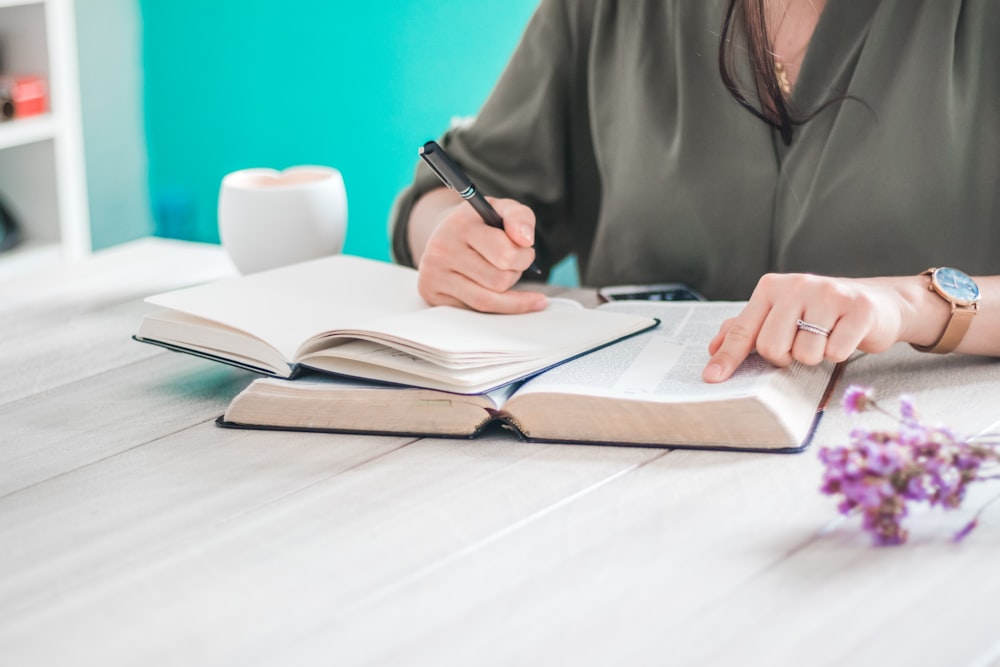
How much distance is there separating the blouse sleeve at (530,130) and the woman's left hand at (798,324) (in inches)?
23.8

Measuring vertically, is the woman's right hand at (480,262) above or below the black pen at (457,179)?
below

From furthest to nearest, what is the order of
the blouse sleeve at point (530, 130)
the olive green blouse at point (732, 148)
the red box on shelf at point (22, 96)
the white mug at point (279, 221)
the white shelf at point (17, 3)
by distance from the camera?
the red box on shelf at point (22, 96), the white shelf at point (17, 3), the blouse sleeve at point (530, 130), the white mug at point (279, 221), the olive green blouse at point (732, 148)

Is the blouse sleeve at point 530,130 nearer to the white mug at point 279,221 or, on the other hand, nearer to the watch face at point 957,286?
the white mug at point 279,221

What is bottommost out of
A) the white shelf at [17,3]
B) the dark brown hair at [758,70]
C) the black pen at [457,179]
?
the black pen at [457,179]

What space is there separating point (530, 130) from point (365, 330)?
619 mm

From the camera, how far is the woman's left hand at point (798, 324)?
0.92 meters

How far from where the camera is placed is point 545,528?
75 centimetres

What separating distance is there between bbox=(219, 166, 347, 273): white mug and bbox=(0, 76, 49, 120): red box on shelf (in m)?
1.45

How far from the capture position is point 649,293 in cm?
130

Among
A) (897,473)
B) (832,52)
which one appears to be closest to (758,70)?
(832,52)

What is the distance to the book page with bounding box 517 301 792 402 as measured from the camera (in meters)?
0.88

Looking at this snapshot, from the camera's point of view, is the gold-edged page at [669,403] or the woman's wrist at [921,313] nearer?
the gold-edged page at [669,403]

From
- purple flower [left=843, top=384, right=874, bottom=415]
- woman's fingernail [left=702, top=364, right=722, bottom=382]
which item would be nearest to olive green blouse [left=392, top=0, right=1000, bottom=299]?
woman's fingernail [left=702, top=364, right=722, bottom=382]

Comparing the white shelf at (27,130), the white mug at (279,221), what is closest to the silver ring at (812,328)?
the white mug at (279,221)
